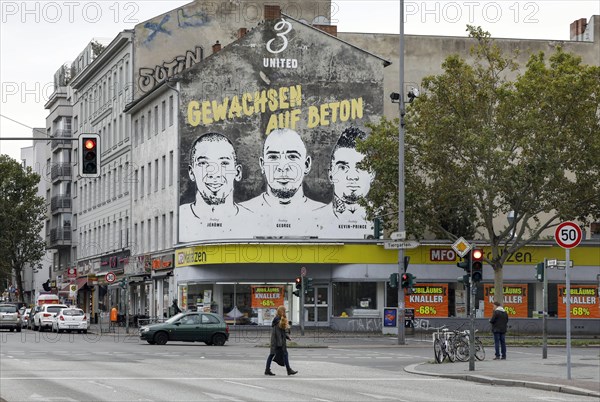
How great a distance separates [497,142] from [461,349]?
20846mm

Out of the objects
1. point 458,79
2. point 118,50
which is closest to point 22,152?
point 118,50

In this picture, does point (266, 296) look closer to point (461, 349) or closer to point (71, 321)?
point (71, 321)

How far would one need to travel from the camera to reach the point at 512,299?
63656 mm

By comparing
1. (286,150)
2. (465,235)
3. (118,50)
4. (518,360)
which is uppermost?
(118,50)

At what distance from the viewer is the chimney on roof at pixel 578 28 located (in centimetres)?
7619

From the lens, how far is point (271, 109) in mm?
64375

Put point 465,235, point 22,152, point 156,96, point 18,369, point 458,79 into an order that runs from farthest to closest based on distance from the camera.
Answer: point 22,152 → point 156,96 → point 465,235 → point 458,79 → point 18,369

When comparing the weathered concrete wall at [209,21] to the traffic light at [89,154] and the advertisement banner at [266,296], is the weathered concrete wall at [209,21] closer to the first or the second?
the advertisement banner at [266,296]

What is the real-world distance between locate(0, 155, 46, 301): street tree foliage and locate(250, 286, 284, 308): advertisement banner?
158ft

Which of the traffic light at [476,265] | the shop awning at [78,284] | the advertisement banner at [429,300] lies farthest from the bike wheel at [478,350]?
the shop awning at [78,284]

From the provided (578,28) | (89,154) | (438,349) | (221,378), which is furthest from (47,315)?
(89,154)

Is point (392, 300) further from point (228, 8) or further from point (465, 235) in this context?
point (228, 8)

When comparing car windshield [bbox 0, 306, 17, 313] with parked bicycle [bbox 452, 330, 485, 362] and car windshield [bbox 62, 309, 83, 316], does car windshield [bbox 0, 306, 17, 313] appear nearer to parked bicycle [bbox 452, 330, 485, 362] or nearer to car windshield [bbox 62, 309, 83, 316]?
car windshield [bbox 62, 309, 83, 316]

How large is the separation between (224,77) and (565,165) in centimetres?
1913
